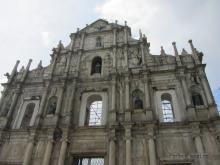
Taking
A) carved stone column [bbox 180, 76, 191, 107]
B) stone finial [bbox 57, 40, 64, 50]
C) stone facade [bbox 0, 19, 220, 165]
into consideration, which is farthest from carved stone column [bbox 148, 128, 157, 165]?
stone finial [bbox 57, 40, 64, 50]

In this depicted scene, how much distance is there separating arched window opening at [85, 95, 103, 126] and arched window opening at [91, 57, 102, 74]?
262 cm

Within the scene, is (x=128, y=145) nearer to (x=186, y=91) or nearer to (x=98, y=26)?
(x=186, y=91)

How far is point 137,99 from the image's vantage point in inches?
567

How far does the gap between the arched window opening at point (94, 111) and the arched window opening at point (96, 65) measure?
262 centimetres

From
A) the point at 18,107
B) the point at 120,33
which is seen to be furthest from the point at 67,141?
the point at 120,33

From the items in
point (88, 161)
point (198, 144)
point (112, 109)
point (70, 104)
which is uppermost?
point (70, 104)

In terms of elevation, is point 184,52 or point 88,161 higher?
point 184,52

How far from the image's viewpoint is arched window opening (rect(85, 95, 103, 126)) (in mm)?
14805

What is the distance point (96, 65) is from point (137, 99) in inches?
202

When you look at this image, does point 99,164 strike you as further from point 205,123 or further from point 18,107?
point 18,107

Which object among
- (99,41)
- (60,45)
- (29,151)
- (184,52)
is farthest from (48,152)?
(184,52)

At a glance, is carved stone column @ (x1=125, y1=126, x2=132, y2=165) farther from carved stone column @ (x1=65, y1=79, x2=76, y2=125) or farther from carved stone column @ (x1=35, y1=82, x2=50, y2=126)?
carved stone column @ (x1=35, y1=82, x2=50, y2=126)

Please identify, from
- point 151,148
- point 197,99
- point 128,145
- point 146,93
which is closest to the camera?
point 151,148

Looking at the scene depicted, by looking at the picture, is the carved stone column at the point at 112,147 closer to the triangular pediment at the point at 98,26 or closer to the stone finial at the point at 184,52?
the stone finial at the point at 184,52
